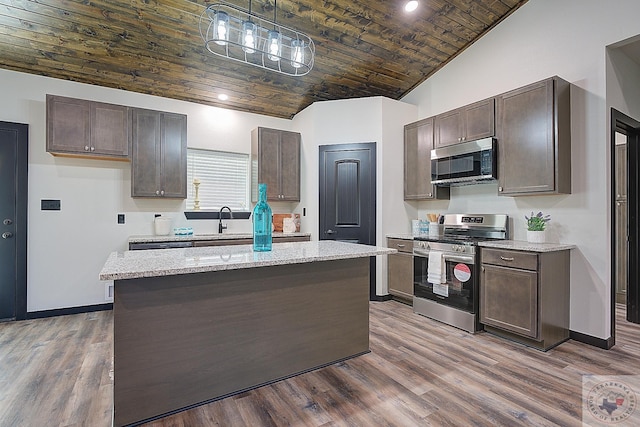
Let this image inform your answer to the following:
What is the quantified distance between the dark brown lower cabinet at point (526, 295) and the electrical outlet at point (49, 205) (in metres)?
4.73

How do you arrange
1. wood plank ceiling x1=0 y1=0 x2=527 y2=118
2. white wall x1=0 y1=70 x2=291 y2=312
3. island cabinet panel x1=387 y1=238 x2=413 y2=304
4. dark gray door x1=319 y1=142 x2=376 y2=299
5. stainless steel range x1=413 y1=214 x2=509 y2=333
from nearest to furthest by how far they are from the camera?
wood plank ceiling x1=0 y1=0 x2=527 y2=118, stainless steel range x1=413 y1=214 x2=509 y2=333, white wall x1=0 y1=70 x2=291 y2=312, island cabinet panel x1=387 y1=238 x2=413 y2=304, dark gray door x1=319 y1=142 x2=376 y2=299

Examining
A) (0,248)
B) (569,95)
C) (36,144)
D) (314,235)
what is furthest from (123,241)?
(569,95)

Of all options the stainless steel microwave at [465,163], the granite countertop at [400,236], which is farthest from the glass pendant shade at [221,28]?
the granite countertop at [400,236]

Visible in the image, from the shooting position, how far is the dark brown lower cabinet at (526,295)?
2.81 metres

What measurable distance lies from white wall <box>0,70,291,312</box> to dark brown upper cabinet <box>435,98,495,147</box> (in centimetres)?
358

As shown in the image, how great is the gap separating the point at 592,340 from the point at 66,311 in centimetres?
553

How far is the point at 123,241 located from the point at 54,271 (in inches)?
29.9

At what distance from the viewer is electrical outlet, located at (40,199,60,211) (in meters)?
3.72

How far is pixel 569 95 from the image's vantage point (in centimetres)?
313

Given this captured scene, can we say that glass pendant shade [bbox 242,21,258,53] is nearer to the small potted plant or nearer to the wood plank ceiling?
the wood plank ceiling

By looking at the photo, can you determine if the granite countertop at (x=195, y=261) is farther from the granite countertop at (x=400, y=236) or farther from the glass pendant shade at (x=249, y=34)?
the granite countertop at (x=400, y=236)

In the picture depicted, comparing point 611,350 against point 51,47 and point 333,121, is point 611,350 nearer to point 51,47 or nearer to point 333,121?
point 333,121

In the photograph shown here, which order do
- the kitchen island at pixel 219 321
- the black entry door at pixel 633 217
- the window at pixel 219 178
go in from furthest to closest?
the window at pixel 219 178 < the black entry door at pixel 633 217 < the kitchen island at pixel 219 321

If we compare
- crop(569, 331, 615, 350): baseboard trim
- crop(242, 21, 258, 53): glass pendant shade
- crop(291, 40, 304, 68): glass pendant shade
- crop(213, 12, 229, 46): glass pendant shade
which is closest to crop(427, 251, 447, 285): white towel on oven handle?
crop(569, 331, 615, 350): baseboard trim
